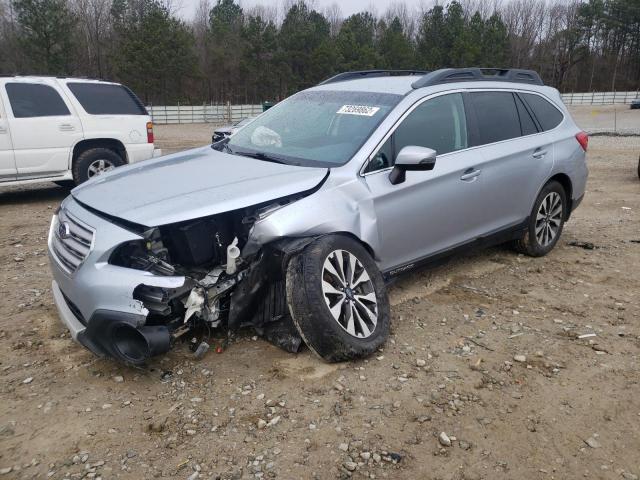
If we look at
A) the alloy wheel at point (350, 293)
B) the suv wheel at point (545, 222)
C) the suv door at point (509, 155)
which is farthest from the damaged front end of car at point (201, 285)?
the suv wheel at point (545, 222)

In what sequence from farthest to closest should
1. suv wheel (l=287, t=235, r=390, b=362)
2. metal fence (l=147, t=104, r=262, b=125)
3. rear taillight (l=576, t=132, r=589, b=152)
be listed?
1. metal fence (l=147, t=104, r=262, b=125)
2. rear taillight (l=576, t=132, r=589, b=152)
3. suv wheel (l=287, t=235, r=390, b=362)

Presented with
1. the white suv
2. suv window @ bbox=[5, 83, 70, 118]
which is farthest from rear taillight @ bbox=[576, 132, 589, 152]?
suv window @ bbox=[5, 83, 70, 118]

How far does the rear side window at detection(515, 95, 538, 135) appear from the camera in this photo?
502 centimetres

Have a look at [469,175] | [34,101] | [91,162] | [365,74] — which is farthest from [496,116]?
[34,101]

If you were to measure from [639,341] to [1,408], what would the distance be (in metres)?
3.99

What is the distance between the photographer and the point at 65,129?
8039 mm

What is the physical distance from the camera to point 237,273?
330 cm

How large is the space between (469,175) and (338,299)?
1675 millimetres

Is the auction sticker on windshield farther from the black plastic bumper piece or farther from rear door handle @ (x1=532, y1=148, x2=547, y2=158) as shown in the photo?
the black plastic bumper piece

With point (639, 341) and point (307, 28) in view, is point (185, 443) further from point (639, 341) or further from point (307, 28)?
point (307, 28)

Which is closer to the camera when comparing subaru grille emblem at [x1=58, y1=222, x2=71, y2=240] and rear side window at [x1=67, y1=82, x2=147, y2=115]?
subaru grille emblem at [x1=58, y1=222, x2=71, y2=240]

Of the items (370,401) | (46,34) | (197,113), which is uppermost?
Answer: (46,34)

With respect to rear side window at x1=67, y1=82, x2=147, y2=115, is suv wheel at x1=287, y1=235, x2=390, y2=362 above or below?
below

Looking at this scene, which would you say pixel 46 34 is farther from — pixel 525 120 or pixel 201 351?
pixel 201 351
